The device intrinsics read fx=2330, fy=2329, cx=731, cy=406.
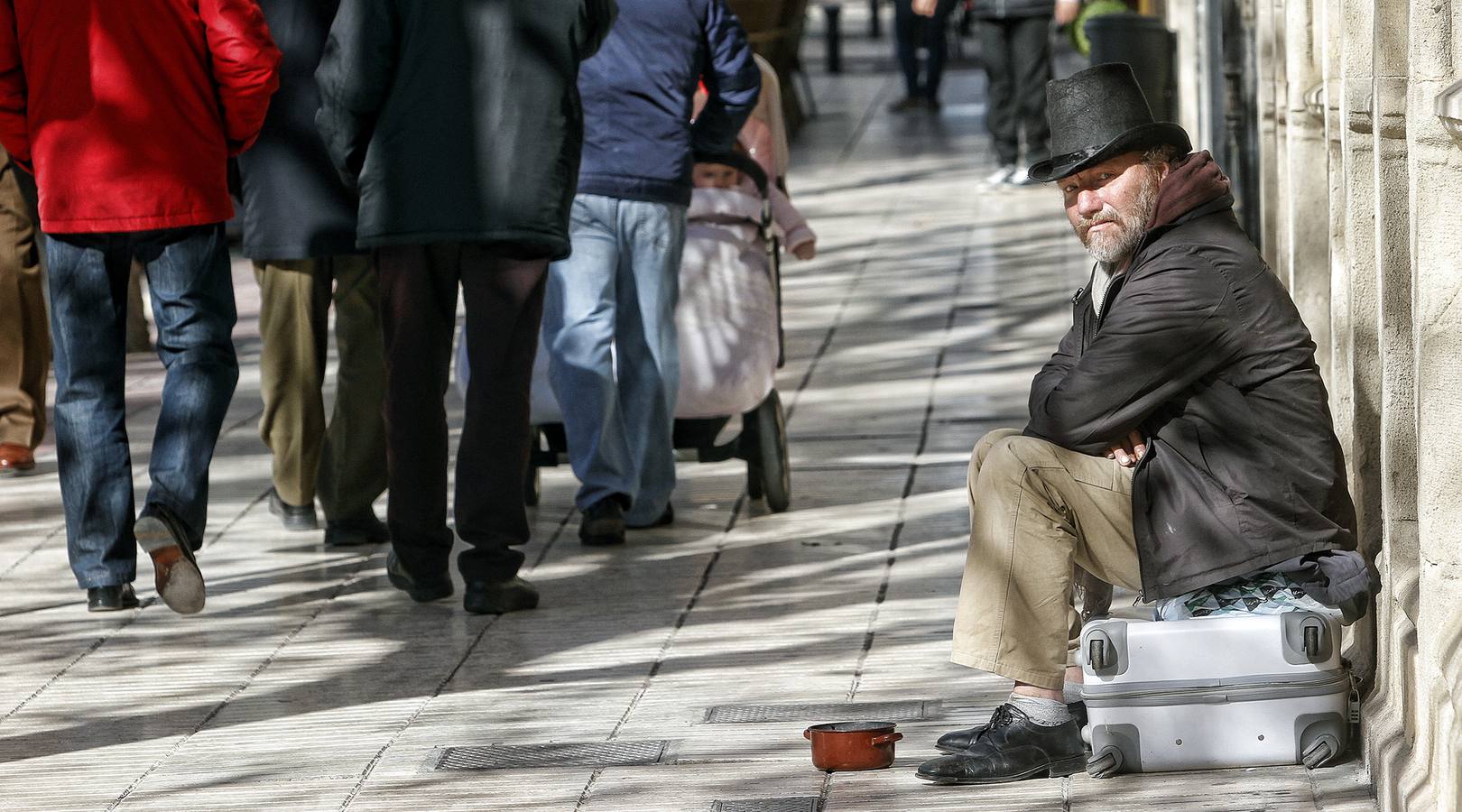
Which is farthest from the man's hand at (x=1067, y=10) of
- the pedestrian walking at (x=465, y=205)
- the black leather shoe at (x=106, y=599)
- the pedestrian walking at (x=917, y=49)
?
the black leather shoe at (x=106, y=599)

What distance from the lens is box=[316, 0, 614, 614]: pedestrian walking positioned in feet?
20.5

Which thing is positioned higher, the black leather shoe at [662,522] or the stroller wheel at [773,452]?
the stroller wheel at [773,452]

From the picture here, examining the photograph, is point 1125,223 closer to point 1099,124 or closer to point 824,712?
point 1099,124

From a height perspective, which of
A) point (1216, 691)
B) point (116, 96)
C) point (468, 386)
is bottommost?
point (1216, 691)

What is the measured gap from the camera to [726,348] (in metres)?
7.55

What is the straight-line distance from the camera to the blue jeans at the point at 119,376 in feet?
21.1

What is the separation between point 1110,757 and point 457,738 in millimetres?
1510

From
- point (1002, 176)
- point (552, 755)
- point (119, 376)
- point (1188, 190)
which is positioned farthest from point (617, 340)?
point (1002, 176)

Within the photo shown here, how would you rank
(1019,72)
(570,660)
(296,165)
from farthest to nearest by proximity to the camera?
1. (1019,72)
2. (296,165)
3. (570,660)

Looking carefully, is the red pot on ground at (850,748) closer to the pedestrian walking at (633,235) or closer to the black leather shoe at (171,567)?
the black leather shoe at (171,567)

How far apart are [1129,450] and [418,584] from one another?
97.0 inches

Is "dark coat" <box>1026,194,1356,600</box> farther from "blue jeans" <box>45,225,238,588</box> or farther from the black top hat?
"blue jeans" <box>45,225,238,588</box>

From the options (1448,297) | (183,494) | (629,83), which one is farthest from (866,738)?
(629,83)

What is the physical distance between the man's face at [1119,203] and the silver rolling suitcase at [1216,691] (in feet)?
2.73
